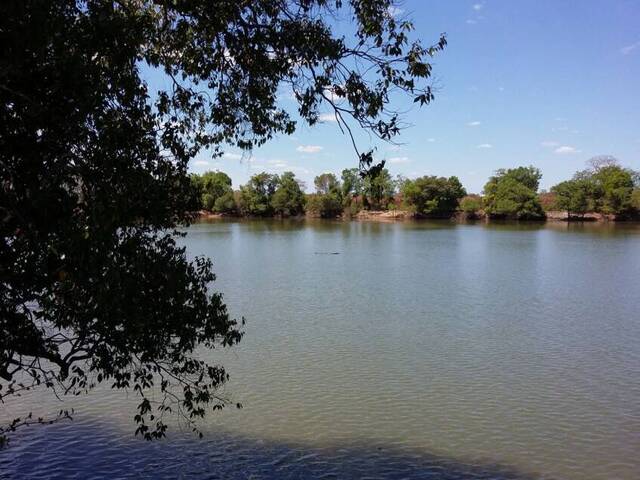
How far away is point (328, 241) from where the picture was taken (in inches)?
1857

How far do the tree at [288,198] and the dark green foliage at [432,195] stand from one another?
733 inches

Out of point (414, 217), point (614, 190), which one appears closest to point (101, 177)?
point (614, 190)

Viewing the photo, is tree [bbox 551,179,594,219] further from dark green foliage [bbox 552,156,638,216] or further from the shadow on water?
the shadow on water

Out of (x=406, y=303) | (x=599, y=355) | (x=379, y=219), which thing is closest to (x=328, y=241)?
(x=406, y=303)

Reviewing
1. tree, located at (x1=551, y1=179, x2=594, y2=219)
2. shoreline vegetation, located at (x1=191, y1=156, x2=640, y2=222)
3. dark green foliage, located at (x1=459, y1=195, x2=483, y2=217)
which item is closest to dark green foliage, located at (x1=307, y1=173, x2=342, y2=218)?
shoreline vegetation, located at (x1=191, y1=156, x2=640, y2=222)

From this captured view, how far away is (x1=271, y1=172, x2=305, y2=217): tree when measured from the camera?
311 feet

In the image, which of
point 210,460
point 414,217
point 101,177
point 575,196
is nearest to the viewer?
point 101,177

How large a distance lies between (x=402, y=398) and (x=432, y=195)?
85.4m

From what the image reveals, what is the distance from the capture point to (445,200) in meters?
93.3

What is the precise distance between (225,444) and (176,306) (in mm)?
4676

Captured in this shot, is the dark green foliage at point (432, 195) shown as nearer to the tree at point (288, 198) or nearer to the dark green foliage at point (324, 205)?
the dark green foliage at point (324, 205)

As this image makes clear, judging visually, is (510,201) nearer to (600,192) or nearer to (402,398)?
(600,192)

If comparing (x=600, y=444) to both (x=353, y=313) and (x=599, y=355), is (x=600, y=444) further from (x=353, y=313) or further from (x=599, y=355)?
(x=353, y=313)

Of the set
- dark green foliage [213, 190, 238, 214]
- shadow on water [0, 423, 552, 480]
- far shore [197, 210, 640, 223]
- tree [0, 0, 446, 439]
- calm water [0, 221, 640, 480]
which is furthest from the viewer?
dark green foliage [213, 190, 238, 214]
